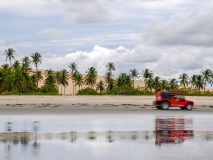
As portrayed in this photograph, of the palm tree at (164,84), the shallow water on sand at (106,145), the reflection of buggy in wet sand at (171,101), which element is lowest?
the shallow water on sand at (106,145)

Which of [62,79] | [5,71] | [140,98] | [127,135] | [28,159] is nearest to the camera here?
[28,159]

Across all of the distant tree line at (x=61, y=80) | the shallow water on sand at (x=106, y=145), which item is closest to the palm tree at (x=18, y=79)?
the distant tree line at (x=61, y=80)

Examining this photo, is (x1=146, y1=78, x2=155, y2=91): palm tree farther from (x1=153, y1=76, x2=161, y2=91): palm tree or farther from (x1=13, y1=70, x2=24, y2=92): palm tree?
(x1=13, y1=70, x2=24, y2=92): palm tree

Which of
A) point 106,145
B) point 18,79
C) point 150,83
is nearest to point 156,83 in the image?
point 150,83

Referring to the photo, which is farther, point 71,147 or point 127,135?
Result: point 127,135

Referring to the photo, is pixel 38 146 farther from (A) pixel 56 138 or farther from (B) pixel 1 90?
(B) pixel 1 90

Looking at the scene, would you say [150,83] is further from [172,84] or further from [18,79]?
[18,79]

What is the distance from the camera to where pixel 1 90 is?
117 metres

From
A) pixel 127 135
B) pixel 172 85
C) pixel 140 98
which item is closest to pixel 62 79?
pixel 172 85

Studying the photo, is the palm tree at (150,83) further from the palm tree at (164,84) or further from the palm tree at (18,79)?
the palm tree at (18,79)

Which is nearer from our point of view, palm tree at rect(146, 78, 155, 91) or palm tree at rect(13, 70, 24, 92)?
palm tree at rect(13, 70, 24, 92)

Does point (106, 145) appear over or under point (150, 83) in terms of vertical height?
under

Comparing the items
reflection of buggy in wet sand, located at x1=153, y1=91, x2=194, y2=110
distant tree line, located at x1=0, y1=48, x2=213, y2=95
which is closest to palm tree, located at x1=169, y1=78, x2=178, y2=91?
distant tree line, located at x1=0, y1=48, x2=213, y2=95

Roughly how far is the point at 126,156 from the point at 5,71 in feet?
347
